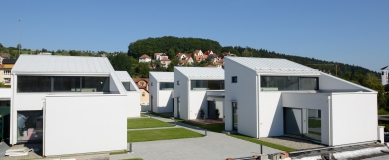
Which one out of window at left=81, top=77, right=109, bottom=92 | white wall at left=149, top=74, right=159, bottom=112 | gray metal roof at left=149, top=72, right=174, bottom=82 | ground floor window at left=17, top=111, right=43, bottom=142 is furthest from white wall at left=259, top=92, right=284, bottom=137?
gray metal roof at left=149, top=72, right=174, bottom=82

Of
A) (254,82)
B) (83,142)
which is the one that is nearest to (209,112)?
(254,82)

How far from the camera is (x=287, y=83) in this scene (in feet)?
60.8

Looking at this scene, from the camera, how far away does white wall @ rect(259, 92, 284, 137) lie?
17.2 m

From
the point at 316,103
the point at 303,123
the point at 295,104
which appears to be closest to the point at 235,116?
the point at 295,104

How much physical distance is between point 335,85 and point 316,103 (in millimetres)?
3934

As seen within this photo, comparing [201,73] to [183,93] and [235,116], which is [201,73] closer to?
[183,93]

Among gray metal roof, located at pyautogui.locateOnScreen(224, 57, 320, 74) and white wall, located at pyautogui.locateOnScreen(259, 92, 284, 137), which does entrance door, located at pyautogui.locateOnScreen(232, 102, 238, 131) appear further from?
gray metal roof, located at pyautogui.locateOnScreen(224, 57, 320, 74)

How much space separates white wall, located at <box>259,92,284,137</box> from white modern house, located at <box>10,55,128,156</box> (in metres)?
7.80

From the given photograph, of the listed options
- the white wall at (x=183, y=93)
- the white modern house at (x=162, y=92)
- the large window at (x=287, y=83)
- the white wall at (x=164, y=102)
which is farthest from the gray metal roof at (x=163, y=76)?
the large window at (x=287, y=83)

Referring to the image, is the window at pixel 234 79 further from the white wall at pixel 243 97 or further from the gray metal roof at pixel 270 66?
the gray metal roof at pixel 270 66

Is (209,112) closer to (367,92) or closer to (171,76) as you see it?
(171,76)

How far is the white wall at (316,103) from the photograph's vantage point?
14.8 m

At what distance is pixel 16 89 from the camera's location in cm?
1541

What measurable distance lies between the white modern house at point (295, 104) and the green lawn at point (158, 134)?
303cm
